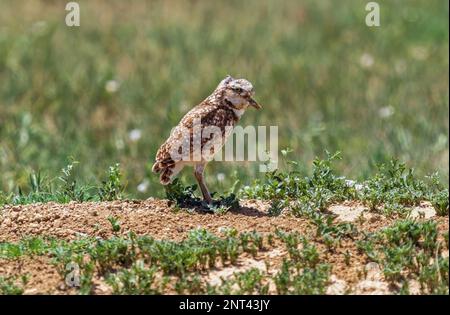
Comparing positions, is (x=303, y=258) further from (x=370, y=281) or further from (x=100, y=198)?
(x=100, y=198)

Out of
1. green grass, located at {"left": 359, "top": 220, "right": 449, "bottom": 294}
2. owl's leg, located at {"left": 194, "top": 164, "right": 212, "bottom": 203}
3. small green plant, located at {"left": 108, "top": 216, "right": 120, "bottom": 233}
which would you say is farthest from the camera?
owl's leg, located at {"left": 194, "top": 164, "right": 212, "bottom": 203}

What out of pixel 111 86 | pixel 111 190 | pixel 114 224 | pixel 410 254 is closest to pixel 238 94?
pixel 111 190

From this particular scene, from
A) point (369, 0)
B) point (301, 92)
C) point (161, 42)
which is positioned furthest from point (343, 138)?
point (369, 0)

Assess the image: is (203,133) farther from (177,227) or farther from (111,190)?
(111,190)

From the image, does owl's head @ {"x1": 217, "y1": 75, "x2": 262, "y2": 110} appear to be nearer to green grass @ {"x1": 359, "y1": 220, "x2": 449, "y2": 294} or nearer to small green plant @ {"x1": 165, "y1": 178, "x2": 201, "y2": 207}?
small green plant @ {"x1": 165, "y1": 178, "x2": 201, "y2": 207}

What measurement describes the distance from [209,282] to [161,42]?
964 centimetres

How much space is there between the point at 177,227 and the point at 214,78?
6.97 metres

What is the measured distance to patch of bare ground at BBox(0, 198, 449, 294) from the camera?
693 centimetres

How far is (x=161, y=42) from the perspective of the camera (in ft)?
53.1

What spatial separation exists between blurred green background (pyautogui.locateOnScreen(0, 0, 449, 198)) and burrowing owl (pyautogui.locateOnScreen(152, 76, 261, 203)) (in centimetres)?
199

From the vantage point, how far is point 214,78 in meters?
14.6

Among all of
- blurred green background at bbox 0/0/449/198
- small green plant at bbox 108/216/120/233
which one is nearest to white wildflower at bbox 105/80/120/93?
blurred green background at bbox 0/0/449/198

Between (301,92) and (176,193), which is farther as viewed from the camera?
(301,92)

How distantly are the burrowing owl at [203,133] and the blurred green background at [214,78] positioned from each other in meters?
1.99
